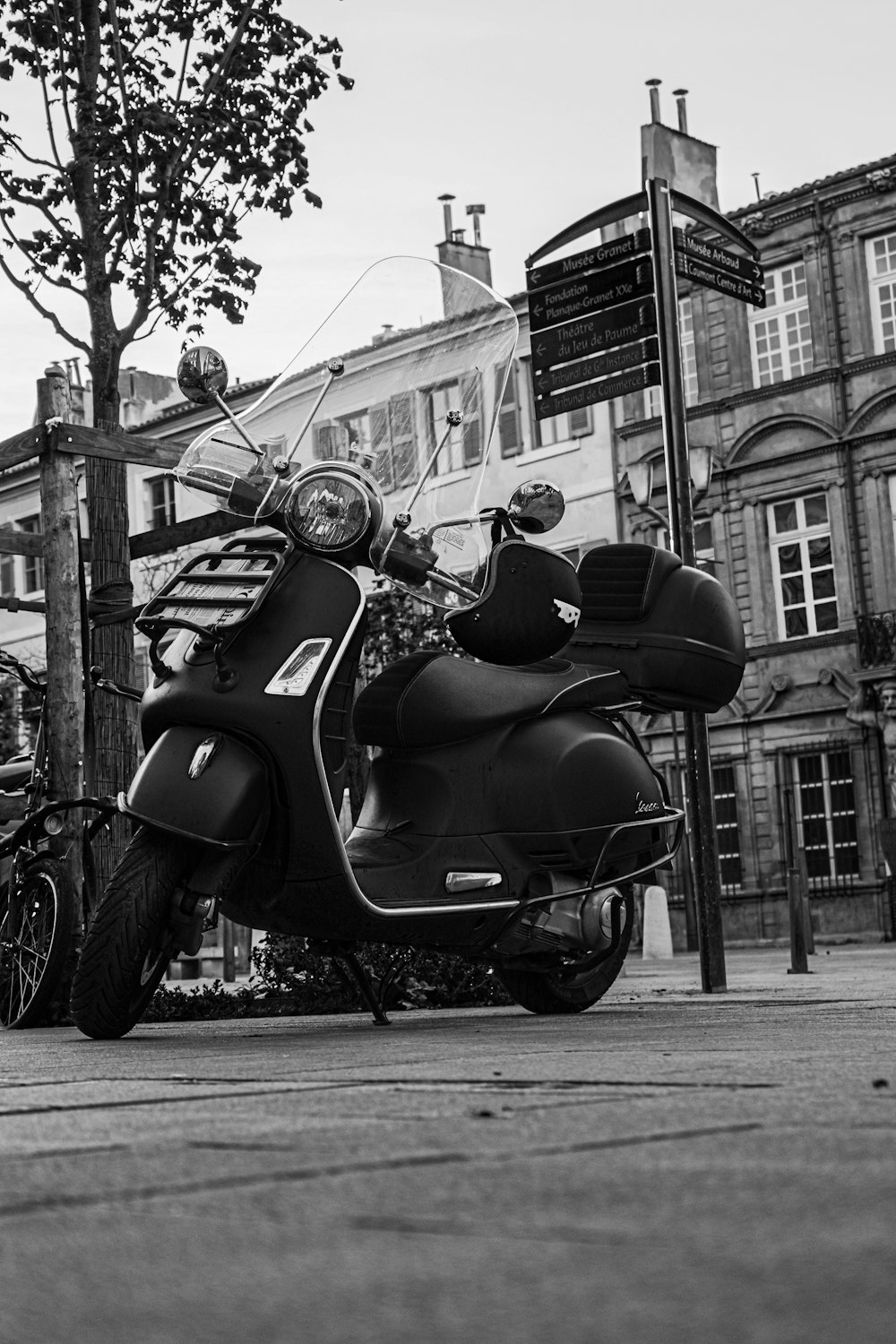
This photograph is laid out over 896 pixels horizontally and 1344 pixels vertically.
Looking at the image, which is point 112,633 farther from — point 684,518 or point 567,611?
point 567,611

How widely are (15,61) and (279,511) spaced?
6.91m

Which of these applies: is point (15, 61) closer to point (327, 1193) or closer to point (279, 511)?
point (279, 511)

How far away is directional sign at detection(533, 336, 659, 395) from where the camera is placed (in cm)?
A: 902

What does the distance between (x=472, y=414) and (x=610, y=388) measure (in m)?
2.58

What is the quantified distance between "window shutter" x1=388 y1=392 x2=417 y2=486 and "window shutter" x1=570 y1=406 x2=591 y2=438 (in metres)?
26.2

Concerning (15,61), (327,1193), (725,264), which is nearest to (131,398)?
(15,61)

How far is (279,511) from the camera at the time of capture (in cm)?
585

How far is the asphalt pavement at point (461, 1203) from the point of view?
47.5 inches

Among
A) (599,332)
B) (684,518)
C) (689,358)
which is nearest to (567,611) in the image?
(684,518)

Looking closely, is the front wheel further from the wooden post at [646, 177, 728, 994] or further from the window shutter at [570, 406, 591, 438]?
the window shutter at [570, 406, 591, 438]

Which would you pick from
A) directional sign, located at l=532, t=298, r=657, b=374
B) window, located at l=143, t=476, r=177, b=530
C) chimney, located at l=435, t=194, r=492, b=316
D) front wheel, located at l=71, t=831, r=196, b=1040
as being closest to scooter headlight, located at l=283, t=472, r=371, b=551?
front wheel, located at l=71, t=831, r=196, b=1040

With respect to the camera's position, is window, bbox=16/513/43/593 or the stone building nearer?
the stone building

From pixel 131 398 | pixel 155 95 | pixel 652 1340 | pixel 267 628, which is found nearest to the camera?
pixel 652 1340

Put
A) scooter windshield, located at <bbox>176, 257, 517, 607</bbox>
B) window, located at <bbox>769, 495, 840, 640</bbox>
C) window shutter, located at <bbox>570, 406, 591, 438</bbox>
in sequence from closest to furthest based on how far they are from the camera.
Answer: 1. scooter windshield, located at <bbox>176, 257, 517, 607</bbox>
2. window, located at <bbox>769, 495, 840, 640</bbox>
3. window shutter, located at <bbox>570, 406, 591, 438</bbox>
